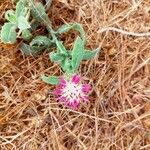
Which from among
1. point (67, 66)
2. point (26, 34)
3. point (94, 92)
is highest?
point (26, 34)

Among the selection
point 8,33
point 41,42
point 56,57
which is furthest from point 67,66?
point 8,33

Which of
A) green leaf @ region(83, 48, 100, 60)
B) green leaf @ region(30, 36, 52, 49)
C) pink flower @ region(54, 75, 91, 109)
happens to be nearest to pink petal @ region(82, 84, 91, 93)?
pink flower @ region(54, 75, 91, 109)

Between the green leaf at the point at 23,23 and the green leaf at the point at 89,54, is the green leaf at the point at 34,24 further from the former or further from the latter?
the green leaf at the point at 89,54

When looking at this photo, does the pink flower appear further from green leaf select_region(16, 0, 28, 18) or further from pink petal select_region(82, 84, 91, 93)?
green leaf select_region(16, 0, 28, 18)

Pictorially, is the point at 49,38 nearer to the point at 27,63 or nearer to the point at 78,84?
the point at 27,63

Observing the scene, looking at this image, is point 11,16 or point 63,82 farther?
point 11,16

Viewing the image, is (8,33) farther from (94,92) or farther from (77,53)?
(94,92)

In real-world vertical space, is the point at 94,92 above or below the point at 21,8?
below
